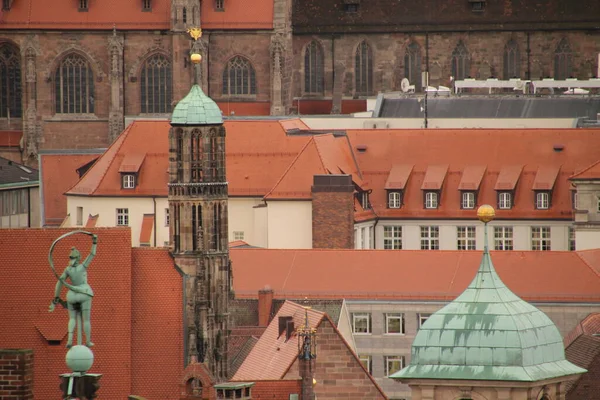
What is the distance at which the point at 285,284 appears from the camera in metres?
151

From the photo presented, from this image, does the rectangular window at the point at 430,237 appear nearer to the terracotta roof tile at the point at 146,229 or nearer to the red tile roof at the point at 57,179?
the terracotta roof tile at the point at 146,229

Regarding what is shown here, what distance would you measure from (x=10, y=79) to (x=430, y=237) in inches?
1420

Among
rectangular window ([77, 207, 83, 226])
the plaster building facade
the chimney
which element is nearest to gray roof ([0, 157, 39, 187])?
the plaster building facade

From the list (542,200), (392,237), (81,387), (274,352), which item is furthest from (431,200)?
(81,387)

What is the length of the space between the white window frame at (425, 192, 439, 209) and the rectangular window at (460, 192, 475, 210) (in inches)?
57.5

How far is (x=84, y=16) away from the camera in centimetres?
19950

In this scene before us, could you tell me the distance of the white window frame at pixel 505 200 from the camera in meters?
176

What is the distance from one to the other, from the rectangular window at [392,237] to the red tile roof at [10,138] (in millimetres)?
A: 31763

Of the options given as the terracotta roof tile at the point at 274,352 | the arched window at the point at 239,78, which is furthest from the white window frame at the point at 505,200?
the terracotta roof tile at the point at 274,352

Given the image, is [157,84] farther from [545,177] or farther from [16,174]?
[545,177]

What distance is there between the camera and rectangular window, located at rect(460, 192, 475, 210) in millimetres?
176875

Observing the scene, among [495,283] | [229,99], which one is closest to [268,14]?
[229,99]

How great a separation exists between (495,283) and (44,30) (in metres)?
120

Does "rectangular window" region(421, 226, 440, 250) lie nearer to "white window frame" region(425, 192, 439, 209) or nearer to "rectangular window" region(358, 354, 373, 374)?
"white window frame" region(425, 192, 439, 209)
